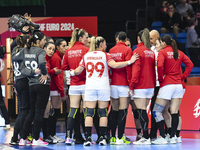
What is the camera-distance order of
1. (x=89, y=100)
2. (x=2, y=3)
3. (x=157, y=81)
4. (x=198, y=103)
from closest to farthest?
(x=89, y=100) < (x=157, y=81) < (x=198, y=103) < (x=2, y=3)

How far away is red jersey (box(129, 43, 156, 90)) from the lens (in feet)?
20.0

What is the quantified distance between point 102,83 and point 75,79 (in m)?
0.57

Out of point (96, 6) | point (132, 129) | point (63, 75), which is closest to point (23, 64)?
point (63, 75)

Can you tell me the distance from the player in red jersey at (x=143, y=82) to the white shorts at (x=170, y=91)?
19 cm

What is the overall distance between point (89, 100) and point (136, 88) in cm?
87

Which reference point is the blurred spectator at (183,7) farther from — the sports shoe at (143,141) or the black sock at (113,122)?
the sports shoe at (143,141)

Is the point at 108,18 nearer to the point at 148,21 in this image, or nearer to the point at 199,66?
the point at 148,21

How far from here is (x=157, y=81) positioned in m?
7.00

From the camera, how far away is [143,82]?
6141mm

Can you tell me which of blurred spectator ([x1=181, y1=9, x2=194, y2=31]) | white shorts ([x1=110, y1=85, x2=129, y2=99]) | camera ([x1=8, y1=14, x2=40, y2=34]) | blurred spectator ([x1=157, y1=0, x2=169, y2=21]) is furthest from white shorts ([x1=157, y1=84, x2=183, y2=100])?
blurred spectator ([x1=157, y1=0, x2=169, y2=21])

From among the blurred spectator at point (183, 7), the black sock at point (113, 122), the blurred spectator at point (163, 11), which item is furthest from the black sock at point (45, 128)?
the blurred spectator at point (183, 7)

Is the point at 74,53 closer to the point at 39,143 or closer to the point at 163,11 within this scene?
the point at 39,143

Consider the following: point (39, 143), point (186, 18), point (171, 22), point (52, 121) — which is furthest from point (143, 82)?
point (186, 18)

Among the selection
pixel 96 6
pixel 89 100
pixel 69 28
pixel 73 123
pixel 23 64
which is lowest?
pixel 73 123
